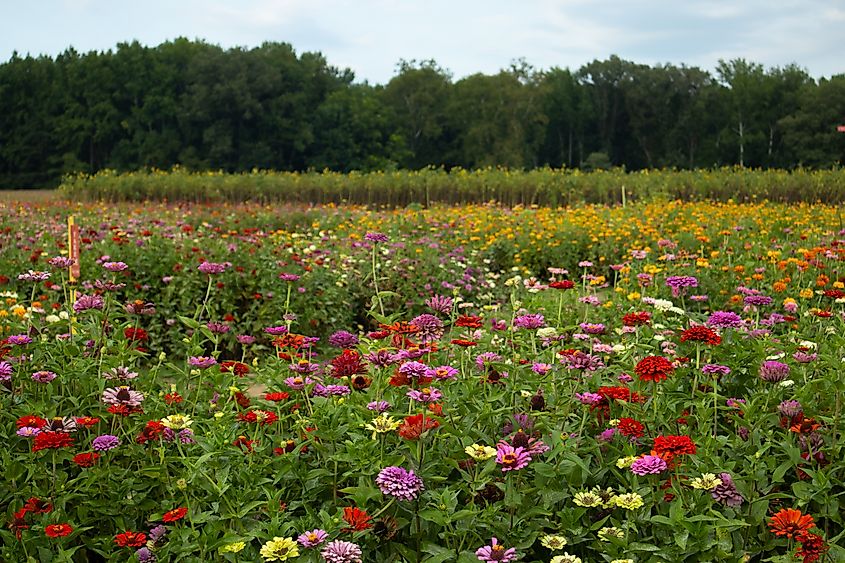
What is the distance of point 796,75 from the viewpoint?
4319 centimetres

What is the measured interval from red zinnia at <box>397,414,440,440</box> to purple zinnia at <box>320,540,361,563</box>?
0.38 metres

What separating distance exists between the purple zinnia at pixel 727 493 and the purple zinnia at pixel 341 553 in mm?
976

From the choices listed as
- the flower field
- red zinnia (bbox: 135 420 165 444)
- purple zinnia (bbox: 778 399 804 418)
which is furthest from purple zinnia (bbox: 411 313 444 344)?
purple zinnia (bbox: 778 399 804 418)

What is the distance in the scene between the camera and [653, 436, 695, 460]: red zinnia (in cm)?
195

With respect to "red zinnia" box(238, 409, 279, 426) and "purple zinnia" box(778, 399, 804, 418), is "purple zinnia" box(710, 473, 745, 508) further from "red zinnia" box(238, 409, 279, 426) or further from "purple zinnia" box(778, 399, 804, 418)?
"red zinnia" box(238, 409, 279, 426)

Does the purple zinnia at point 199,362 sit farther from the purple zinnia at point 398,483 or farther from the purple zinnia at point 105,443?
the purple zinnia at point 398,483

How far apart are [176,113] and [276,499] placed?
127 feet

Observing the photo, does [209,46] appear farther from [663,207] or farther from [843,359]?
[843,359]

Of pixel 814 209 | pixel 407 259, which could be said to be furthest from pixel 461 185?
pixel 407 259

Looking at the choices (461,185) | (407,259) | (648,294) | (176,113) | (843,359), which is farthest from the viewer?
(176,113)

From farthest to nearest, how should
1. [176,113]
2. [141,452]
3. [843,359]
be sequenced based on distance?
[176,113], [843,359], [141,452]

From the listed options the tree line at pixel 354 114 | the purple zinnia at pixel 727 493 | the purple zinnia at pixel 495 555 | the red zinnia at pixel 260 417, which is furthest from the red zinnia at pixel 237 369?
the tree line at pixel 354 114

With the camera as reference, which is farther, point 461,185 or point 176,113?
point 176,113

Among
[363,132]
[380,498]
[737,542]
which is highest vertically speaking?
[363,132]
